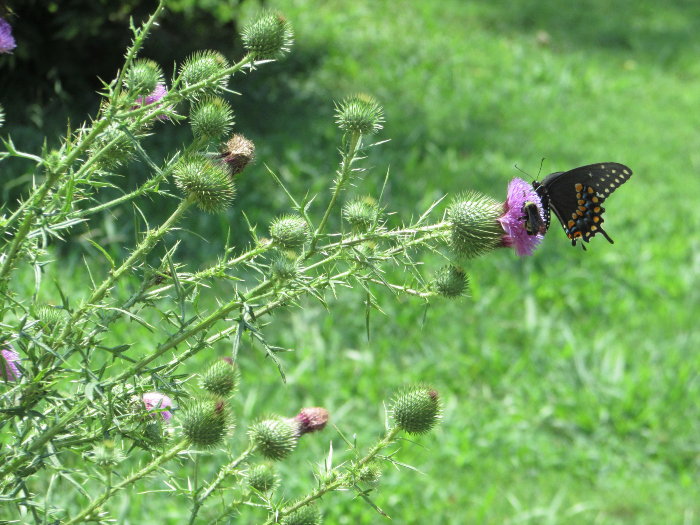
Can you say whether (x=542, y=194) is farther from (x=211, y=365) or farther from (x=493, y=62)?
(x=493, y=62)

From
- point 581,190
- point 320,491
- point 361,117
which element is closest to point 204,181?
point 361,117

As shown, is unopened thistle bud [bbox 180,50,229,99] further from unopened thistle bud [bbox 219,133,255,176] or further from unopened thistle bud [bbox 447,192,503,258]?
unopened thistle bud [bbox 447,192,503,258]

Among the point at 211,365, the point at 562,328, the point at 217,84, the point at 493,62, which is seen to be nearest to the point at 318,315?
the point at 562,328

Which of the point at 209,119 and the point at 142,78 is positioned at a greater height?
the point at 142,78

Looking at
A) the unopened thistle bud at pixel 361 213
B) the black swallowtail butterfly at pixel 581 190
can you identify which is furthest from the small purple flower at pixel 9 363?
the black swallowtail butterfly at pixel 581 190

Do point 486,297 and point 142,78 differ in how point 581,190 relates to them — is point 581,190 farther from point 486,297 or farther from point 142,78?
point 486,297

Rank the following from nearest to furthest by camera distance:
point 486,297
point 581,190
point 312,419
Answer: point 312,419, point 581,190, point 486,297

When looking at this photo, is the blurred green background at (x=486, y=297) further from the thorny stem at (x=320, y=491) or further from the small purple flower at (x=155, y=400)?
the small purple flower at (x=155, y=400)
